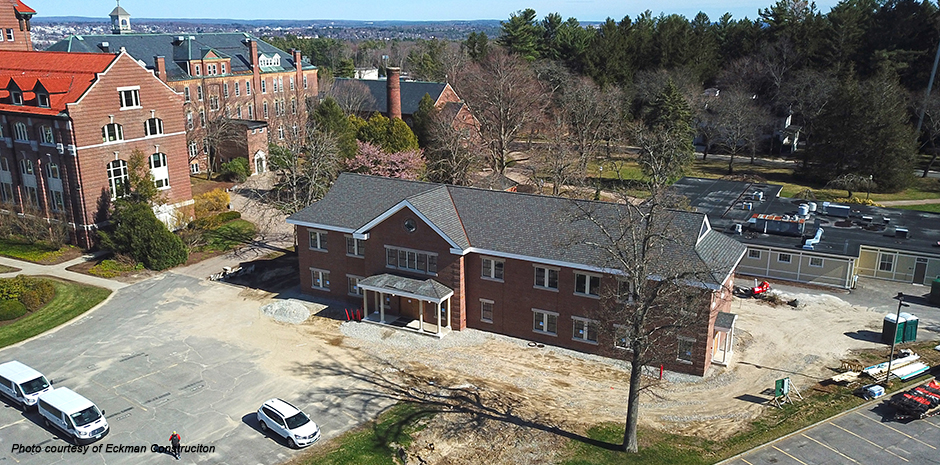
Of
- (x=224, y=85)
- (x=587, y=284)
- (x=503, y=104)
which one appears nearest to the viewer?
(x=587, y=284)

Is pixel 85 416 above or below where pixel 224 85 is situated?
below

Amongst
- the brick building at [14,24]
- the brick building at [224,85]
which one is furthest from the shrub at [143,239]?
the brick building at [14,24]

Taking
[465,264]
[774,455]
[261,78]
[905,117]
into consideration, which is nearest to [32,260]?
[465,264]

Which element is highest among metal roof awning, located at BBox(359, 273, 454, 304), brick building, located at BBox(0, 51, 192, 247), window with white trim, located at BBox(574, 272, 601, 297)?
brick building, located at BBox(0, 51, 192, 247)

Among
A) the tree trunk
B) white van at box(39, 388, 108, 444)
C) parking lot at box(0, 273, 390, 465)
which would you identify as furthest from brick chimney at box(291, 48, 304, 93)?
the tree trunk

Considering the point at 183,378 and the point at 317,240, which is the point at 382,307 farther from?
the point at 183,378

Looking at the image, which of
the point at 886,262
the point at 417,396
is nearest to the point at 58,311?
the point at 417,396

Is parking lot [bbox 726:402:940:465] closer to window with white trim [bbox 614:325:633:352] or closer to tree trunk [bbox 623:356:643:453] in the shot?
tree trunk [bbox 623:356:643:453]
